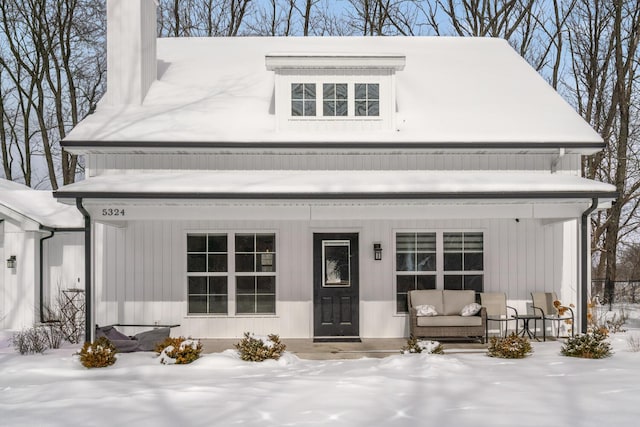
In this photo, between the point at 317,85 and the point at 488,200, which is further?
the point at 317,85

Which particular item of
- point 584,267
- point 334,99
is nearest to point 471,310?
point 584,267

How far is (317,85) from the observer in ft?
39.9

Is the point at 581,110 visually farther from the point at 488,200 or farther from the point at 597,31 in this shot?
the point at 488,200

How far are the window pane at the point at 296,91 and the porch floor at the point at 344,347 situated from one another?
4744 millimetres

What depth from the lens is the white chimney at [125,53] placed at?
42.4 ft

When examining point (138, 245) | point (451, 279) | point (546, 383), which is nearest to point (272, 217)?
point (138, 245)

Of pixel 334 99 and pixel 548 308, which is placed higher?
pixel 334 99

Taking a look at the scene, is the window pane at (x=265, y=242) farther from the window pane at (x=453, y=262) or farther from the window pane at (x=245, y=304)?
the window pane at (x=453, y=262)

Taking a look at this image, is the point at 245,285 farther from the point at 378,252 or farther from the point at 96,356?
the point at 96,356

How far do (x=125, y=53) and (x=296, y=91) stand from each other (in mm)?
3804

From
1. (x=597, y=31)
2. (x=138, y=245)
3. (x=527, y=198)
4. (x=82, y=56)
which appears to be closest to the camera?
(x=527, y=198)

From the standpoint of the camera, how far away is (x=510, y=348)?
9.39m

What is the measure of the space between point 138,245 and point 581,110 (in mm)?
16918

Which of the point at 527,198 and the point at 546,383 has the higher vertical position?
the point at 527,198
